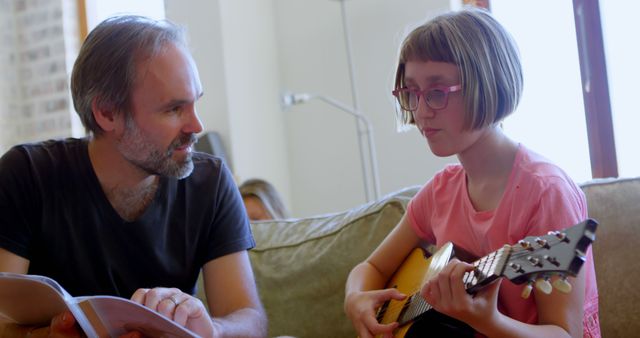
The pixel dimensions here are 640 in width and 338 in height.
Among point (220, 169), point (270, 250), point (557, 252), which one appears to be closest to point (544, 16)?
point (270, 250)

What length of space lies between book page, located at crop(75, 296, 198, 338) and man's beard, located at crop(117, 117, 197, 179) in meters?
0.47

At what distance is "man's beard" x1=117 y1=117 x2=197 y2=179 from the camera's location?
1509mm

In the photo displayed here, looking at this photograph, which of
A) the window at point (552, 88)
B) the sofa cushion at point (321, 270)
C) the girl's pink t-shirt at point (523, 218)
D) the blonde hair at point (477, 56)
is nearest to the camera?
the girl's pink t-shirt at point (523, 218)

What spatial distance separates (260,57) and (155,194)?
253cm

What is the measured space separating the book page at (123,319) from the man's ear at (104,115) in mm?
588

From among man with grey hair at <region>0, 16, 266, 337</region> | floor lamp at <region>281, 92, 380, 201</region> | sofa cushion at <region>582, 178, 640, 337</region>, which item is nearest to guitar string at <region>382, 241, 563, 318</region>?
man with grey hair at <region>0, 16, 266, 337</region>

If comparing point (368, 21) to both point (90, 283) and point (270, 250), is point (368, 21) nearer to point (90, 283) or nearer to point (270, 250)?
point (270, 250)

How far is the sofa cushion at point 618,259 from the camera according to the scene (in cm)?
158

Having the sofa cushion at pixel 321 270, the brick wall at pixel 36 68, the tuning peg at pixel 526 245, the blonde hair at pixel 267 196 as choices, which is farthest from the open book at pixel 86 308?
the brick wall at pixel 36 68

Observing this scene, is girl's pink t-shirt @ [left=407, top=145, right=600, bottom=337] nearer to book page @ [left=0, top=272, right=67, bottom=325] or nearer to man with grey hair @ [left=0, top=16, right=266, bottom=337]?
man with grey hair @ [left=0, top=16, right=266, bottom=337]

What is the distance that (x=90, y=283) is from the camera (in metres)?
1.50

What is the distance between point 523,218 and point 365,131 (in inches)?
100

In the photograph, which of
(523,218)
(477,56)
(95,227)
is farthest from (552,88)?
(95,227)

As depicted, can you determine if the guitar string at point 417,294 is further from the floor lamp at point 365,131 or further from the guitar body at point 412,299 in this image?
the floor lamp at point 365,131
